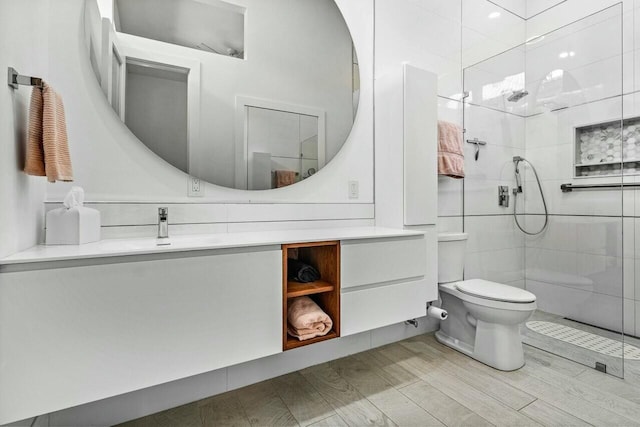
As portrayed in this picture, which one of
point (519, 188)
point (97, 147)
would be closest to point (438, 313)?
point (519, 188)

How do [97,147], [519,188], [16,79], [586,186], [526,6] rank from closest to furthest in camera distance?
1. [16,79]
2. [97,147]
3. [586,186]
4. [519,188]
5. [526,6]

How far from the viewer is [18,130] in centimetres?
103

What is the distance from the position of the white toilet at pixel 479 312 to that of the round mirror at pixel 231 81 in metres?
1.12

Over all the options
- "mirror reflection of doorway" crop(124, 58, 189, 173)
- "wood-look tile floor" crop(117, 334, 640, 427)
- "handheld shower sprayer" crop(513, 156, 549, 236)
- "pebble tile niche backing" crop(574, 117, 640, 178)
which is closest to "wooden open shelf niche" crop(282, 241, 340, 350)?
"wood-look tile floor" crop(117, 334, 640, 427)

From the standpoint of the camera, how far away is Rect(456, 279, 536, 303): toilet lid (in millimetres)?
1736

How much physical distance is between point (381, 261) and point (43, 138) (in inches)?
55.1

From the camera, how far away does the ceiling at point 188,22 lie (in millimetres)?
1367

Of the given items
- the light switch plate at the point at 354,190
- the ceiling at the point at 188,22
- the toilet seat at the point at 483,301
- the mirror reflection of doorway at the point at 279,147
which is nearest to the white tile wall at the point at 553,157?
the toilet seat at the point at 483,301

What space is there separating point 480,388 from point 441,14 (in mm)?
2492

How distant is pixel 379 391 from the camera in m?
1.57

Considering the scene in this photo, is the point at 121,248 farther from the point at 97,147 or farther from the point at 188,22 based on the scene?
the point at 188,22

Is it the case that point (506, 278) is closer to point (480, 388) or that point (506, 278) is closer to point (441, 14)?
point (480, 388)

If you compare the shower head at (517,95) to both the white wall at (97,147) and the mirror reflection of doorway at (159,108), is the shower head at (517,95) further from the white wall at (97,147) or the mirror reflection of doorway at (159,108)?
the mirror reflection of doorway at (159,108)

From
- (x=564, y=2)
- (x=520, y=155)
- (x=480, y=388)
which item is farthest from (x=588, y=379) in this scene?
(x=564, y=2)
